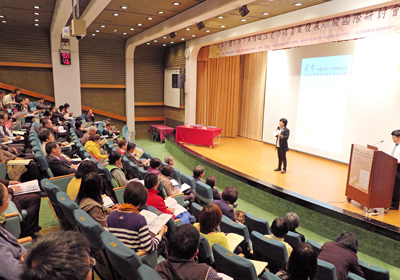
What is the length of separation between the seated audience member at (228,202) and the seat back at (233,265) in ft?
3.72

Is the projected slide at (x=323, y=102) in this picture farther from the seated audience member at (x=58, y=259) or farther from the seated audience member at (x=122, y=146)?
the seated audience member at (x=58, y=259)

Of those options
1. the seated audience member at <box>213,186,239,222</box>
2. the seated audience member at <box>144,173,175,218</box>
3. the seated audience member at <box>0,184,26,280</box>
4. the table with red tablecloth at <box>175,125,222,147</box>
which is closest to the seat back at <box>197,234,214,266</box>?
the seated audience member at <box>144,173,175,218</box>

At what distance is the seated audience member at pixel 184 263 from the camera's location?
1.69 meters

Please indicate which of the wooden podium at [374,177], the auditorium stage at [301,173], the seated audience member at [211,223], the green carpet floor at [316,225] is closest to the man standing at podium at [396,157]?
the auditorium stage at [301,173]

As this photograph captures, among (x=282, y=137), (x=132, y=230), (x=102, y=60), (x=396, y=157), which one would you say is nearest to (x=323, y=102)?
(x=282, y=137)

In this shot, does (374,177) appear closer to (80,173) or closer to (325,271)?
(325,271)

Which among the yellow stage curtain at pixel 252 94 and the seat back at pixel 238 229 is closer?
the seat back at pixel 238 229

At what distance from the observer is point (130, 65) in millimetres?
12336

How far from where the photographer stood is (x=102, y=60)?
1200cm

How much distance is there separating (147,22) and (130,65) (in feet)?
13.2

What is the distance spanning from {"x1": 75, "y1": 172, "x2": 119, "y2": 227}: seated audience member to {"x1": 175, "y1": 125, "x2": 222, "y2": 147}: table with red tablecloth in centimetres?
695

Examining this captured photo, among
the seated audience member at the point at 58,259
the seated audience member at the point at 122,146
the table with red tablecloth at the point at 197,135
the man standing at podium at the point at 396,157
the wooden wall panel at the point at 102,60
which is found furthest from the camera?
the wooden wall panel at the point at 102,60

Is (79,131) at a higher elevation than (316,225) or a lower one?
higher

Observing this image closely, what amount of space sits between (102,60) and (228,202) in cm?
1039
